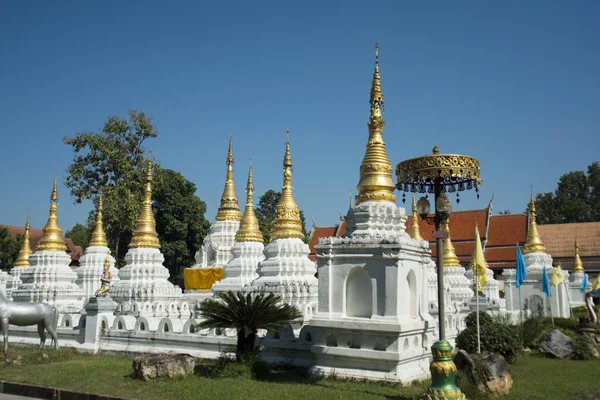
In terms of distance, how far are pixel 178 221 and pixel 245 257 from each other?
2215 cm

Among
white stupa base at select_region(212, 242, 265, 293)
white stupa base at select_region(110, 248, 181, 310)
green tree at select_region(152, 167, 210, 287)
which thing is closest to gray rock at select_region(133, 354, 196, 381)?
white stupa base at select_region(212, 242, 265, 293)

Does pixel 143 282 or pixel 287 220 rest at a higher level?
pixel 287 220

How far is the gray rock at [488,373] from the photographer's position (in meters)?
10.5

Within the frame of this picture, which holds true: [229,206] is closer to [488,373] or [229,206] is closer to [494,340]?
[494,340]

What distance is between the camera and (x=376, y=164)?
13461mm

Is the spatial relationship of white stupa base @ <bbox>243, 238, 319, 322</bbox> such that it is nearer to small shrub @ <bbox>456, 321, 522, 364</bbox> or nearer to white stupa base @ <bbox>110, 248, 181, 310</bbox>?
white stupa base @ <bbox>110, 248, 181, 310</bbox>

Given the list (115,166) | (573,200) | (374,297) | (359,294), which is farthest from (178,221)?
(573,200)

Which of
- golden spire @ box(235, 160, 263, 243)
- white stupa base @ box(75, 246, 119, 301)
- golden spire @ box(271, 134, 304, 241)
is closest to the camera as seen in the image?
golden spire @ box(271, 134, 304, 241)

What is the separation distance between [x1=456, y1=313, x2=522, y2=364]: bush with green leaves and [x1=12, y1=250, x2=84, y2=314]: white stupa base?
56.7 feet

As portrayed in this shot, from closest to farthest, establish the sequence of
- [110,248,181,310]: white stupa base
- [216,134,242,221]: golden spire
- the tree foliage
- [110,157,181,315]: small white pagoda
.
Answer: [110,157,181,315]: small white pagoda < [110,248,181,310]: white stupa base < [216,134,242,221]: golden spire < the tree foliage

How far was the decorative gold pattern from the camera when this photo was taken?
12.5 m

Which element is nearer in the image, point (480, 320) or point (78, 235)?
point (480, 320)

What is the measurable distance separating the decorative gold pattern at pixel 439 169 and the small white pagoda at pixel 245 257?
1159cm

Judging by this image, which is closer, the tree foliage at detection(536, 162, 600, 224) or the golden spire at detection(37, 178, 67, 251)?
the golden spire at detection(37, 178, 67, 251)
